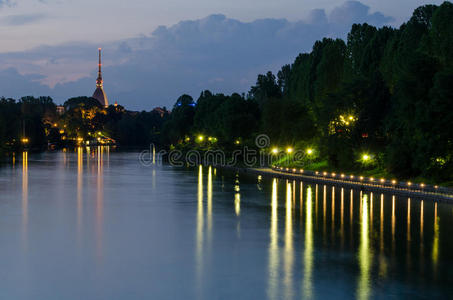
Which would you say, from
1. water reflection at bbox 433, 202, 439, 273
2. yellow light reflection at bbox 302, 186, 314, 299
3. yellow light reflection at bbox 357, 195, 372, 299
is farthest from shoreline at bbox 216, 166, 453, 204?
yellow light reflection at bbox 302, 186, 314, 299

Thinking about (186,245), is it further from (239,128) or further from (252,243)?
(239,128)

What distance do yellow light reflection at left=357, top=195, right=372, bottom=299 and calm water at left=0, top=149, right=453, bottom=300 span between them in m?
0.04

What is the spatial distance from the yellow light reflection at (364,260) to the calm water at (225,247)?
0.04 m

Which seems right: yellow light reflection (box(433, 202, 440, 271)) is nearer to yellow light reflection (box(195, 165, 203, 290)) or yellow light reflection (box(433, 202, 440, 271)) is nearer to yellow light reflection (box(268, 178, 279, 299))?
yellow light reflection (box(268, 178, 279, 299))

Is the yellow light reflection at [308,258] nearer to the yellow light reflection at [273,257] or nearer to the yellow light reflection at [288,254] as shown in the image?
the yellow light reflection at [288,254]

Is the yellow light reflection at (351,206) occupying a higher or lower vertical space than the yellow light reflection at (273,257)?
higher

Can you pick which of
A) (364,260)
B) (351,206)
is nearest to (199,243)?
(364,260)

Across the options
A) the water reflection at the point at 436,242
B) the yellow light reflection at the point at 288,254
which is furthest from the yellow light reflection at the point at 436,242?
the yellow light reflection at the point at 288,254

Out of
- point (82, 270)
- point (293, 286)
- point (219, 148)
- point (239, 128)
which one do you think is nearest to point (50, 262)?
point (82, 270)

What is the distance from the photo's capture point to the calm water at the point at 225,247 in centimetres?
1891

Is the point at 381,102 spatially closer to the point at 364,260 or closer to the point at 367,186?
the point at 367,186

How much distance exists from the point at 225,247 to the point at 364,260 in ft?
20.0

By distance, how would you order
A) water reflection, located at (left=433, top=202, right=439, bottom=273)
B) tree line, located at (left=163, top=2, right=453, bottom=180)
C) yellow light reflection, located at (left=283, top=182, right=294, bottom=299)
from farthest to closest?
1. tree line, located at (left=163, top=2, right=453, bottom=180)
2. water reflection, located at (left=433, top=202, right=439, bottom=273)
3. yellow light reflection, located at (left=283, top=182, right=294, bottom=299)

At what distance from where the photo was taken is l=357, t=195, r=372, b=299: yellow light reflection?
18266 millimetres
